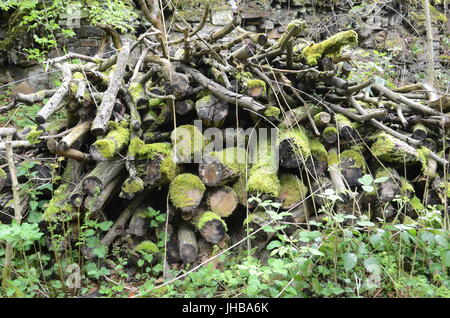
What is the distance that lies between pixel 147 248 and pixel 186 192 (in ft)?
1.85

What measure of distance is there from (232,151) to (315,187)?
2.54 feet

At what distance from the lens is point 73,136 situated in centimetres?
294

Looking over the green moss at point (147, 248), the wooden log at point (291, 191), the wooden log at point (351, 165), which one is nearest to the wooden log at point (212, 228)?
the green moss at point (147, 248)

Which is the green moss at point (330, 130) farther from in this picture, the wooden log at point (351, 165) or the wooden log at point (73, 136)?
the wooden log at point (73, 136)

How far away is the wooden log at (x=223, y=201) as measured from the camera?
293 cm

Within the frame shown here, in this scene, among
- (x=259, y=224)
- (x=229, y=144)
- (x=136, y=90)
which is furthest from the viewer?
(x=136, y=90)

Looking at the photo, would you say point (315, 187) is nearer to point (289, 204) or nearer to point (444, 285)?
point (289, 204)

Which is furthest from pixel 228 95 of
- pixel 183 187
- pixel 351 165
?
pixel 351 165

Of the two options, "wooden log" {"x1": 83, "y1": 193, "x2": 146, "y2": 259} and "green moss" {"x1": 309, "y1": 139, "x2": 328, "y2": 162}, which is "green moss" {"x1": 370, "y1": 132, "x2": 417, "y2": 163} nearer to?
"green moss" {"x1": 309, "y1": 139, "x2": 328, "y2": 162}

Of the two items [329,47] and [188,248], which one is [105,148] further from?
[329,47]

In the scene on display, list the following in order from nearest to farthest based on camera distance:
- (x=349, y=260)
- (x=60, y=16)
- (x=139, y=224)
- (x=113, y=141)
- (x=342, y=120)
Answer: (x=349, y=260) → (x=113, y=141) → (x=139, y=224) → (x=342, y=120) → (x=60, y=16)

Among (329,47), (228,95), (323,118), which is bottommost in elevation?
(323,118)

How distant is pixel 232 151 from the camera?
310cm

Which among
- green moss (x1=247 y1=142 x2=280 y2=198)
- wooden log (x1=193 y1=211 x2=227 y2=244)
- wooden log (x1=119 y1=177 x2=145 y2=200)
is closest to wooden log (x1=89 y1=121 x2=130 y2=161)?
wooden log (x1=119 y1=177 x2=145 y2=200)
